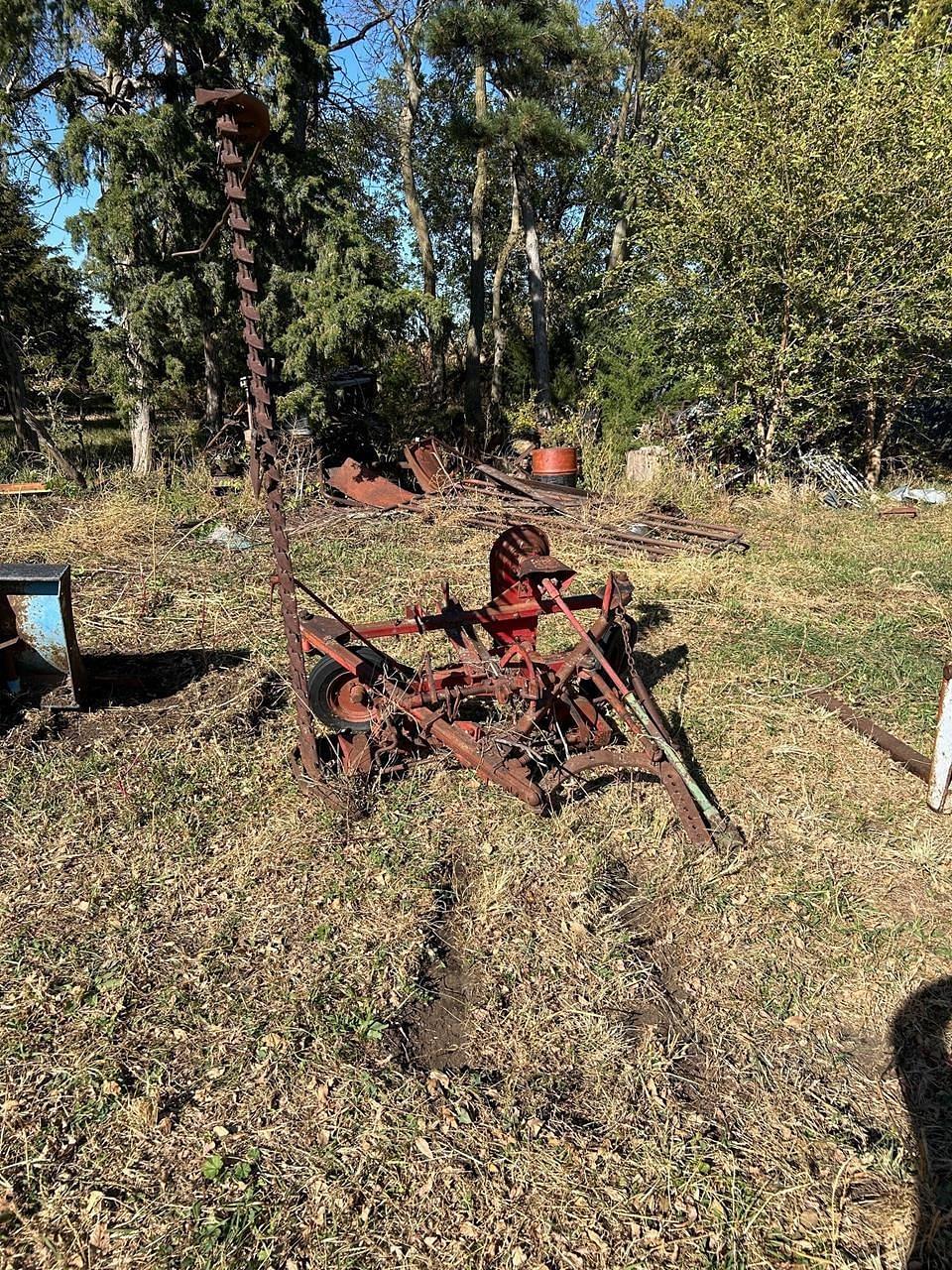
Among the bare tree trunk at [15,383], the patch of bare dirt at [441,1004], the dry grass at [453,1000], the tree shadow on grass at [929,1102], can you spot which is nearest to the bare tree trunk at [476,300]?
the bare tree trunk at [15,383]

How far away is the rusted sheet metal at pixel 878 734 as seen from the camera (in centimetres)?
412

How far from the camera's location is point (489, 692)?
153 inches

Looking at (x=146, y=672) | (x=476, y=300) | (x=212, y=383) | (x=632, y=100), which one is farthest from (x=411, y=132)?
(x=146, y=672)

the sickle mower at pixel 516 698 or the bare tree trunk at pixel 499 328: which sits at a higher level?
the bare tree trunk at pixel 499 328

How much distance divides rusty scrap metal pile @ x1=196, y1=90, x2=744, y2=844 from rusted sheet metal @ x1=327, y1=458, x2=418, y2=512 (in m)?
5.03

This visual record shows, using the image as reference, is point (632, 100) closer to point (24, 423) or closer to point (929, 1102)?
point (24, 423)

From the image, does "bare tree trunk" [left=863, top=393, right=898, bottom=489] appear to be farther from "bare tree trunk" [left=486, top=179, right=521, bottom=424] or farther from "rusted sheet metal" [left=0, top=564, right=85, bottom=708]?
"rusted sheet metal" [left=0, top=564, right=85, bottom=708]

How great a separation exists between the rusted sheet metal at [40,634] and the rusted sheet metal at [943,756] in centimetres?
450

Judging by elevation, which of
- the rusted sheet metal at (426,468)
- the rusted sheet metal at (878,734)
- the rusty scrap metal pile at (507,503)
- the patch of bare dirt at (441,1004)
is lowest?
Answer: the patch of bare dirt at (441,1004)

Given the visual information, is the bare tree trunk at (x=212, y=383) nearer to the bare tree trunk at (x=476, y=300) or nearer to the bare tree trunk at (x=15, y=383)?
the bare tree trunk at (x=15, y=383)

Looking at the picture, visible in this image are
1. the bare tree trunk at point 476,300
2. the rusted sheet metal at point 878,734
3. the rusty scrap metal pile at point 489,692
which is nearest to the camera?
the rusty scrap metal pile at point 489,692

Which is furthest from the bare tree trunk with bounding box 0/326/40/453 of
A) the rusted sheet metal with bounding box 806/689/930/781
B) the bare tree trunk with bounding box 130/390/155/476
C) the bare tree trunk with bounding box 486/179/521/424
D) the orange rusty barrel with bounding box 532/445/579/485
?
the rusted sheet metal with bounding box 806/689/930/781

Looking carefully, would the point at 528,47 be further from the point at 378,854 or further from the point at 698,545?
the point at 378,854

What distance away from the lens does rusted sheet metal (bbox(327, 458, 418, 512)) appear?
9062 mm
